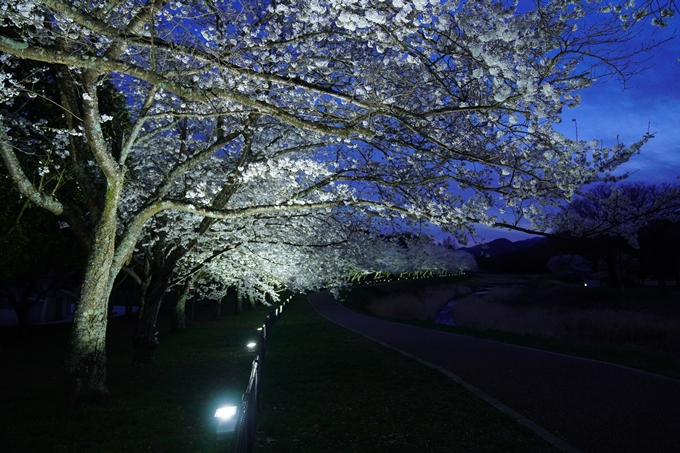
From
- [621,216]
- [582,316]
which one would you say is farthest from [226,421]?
[582,316]

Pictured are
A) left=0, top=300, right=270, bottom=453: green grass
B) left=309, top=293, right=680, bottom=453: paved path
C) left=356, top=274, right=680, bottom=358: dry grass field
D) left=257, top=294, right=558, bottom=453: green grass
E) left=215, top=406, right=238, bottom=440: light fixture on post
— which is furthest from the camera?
left=356, top=274, right=680, bottom=358: dry grass field

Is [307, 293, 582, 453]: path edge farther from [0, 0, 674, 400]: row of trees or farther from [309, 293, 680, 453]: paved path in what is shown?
[0, 0, 674, 400]: row of trees

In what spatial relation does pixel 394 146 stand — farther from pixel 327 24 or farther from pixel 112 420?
pixel 112 420

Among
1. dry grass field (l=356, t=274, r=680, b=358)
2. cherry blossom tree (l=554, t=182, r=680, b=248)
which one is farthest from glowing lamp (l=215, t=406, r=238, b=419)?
dry grass field (l=356, t=274, r=680, b=358)

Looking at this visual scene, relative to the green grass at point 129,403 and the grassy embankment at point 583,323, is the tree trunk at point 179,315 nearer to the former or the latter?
the green grass at point 129,403

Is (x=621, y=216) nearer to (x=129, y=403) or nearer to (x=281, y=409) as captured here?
(x=281, y=409)

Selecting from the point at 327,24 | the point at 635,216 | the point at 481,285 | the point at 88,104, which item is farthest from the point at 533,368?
the point at 481,285

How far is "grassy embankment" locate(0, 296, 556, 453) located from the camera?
580 centimetres

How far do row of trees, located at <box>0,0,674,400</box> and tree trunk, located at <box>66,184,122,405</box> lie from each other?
1.0 inches

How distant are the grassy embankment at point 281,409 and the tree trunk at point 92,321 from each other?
398 millimetres

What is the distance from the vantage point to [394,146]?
9172 mm

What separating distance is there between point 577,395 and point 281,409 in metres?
4.90

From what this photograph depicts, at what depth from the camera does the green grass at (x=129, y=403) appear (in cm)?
612

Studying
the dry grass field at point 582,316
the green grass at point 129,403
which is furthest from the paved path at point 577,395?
the dry grass field at point 582,316
